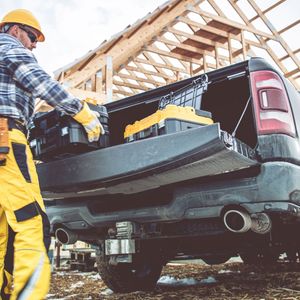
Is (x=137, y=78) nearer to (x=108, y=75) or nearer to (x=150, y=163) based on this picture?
(x=108, y=75)

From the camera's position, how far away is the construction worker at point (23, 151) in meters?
1.71

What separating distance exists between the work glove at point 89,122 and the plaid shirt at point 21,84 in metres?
0.06

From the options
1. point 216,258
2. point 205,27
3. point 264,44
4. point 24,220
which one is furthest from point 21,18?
point 264,44

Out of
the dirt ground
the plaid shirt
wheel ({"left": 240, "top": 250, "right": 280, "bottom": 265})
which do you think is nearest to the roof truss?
wheel ({"left": 240, "top": 250, "right": 280, "bottom": 265})

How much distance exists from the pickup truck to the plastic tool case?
0.19ft

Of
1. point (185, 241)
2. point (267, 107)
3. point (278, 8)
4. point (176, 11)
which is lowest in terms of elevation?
point (185, 241)

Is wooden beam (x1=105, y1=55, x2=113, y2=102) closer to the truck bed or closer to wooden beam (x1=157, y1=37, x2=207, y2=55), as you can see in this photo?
wooden beam (x1=157, y1=37, x2=207, y2=55)

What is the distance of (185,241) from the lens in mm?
3057

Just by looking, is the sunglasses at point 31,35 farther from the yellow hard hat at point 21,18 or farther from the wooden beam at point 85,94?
the wooden beam at point 85,94

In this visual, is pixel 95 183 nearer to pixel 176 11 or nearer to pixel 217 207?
pixel 217 207

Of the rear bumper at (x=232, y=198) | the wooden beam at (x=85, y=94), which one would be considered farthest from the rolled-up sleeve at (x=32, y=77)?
the wooden beam at (x=85, y=94)

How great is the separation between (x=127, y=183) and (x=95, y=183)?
0.18 m

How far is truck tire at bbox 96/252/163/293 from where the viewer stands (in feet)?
10.4

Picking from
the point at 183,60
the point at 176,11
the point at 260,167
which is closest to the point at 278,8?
the point at 183,60
